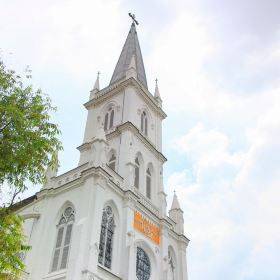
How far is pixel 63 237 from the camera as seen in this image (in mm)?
24109

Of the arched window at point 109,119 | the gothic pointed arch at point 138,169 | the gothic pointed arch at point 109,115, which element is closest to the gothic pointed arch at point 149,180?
the gothic pointed arch at point 138,169

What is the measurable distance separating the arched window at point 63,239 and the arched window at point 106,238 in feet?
6.62

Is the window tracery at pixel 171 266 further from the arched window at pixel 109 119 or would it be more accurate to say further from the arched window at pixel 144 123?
the arched window at pixel 109 119

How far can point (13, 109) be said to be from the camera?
11820 mm

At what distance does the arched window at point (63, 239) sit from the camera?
22.9m

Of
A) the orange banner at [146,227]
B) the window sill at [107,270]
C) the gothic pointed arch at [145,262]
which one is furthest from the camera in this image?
the orange banner at [146,227]

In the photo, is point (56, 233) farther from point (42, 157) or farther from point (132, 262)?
point (42, 157)

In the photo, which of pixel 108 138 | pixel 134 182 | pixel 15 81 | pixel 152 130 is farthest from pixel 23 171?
pixel 152 130

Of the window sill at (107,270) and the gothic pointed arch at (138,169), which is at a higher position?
the gothic pointed arch at (138,169)

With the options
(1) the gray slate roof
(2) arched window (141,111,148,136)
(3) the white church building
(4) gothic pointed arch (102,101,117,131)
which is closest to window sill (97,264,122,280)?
(3) the white church building

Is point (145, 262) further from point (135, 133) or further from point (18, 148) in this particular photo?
point (18, 148)

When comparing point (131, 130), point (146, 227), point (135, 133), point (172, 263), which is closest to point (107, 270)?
point (146, 227)

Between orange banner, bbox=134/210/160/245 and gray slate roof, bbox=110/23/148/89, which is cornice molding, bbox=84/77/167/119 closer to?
gray slate roof, bbox=110/23/148/89

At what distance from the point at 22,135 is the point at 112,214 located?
48.1 ft
